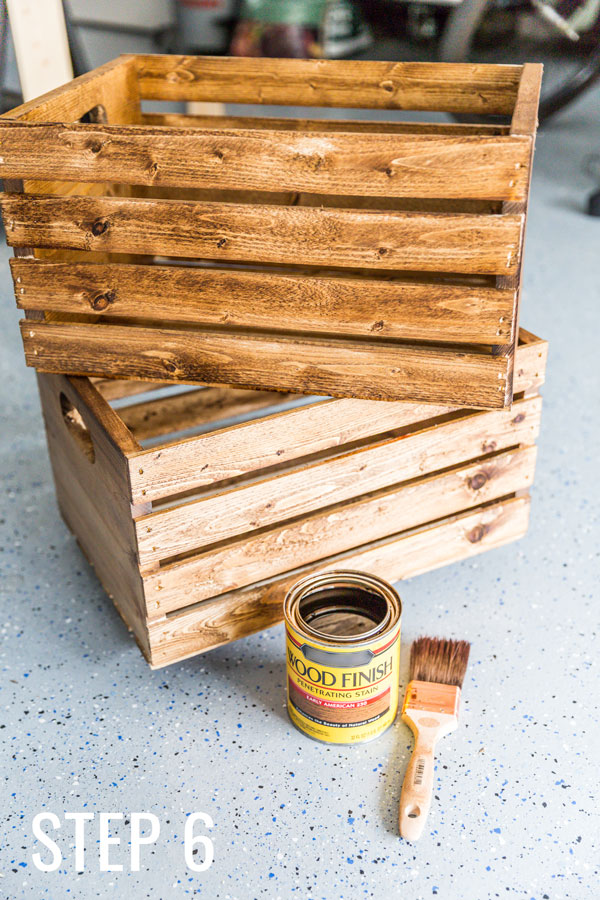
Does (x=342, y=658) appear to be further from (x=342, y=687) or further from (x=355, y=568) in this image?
(x=355, y=568)

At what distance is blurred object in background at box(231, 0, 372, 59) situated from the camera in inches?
177

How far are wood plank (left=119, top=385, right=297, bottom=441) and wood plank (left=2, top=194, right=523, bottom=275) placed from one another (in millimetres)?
489

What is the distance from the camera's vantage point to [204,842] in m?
1.14

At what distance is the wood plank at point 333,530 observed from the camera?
1.31 meters

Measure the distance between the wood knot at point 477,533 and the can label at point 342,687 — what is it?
359 millimetres

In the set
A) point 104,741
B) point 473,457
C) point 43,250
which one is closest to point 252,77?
point 43,250

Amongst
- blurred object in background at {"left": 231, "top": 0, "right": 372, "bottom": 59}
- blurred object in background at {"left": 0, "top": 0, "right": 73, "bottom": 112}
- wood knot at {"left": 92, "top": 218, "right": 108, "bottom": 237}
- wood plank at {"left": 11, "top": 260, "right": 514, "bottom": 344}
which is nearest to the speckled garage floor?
wood plank at {"left": 11, "top": 260, "right": 514, "bottom": 344}

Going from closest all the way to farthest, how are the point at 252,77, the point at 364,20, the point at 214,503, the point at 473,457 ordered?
the point at 214,503, the point at 473,457, the point at 252,77, the point at 364,20

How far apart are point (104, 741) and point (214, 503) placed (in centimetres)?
38

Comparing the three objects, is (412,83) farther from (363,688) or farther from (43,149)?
(363,688)

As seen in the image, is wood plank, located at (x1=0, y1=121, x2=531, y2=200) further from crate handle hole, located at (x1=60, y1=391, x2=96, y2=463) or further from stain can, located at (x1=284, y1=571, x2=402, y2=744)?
stain can, located at (x1=284, y1=571, x2=402, y2=744)

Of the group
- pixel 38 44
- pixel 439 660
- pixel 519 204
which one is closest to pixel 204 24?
pixel 38 44

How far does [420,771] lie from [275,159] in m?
0.82

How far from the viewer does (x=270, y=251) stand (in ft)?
3.99
